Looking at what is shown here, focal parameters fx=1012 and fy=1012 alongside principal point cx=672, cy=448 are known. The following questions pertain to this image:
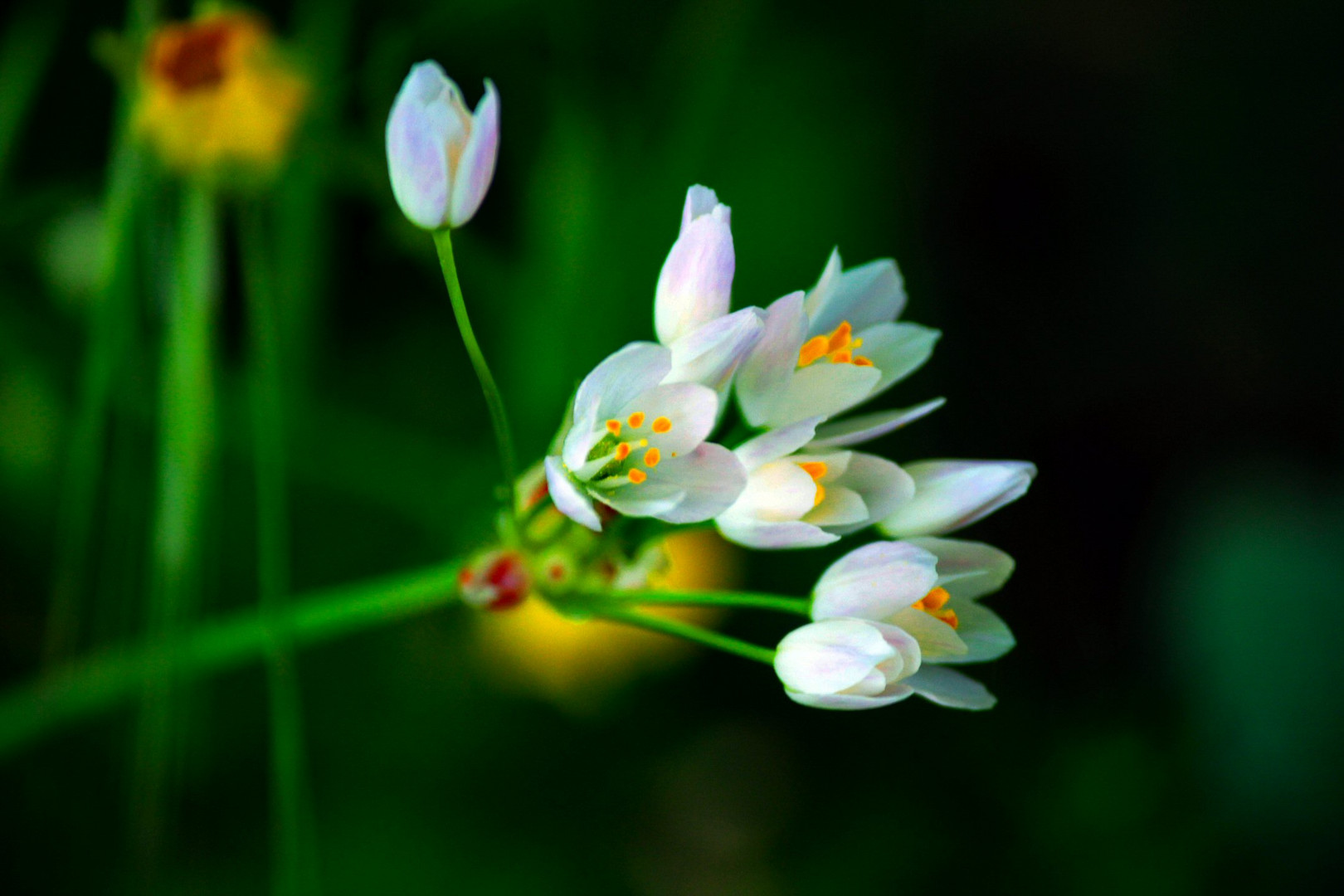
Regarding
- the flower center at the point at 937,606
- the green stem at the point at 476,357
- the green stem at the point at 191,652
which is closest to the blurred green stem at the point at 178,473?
the green stem at the point at 191,652

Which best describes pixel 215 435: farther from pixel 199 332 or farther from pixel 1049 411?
pixel 1049 411

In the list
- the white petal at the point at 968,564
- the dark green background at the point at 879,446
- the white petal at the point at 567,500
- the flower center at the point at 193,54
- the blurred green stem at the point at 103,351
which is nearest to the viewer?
the white petal at the point at 567,500

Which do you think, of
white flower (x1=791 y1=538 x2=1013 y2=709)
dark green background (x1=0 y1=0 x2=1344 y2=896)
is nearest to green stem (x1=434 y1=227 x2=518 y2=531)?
white flower (x1=791 y1=538 x2=1013 y2=709)

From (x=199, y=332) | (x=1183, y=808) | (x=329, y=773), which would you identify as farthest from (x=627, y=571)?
(x=1183, y=808)

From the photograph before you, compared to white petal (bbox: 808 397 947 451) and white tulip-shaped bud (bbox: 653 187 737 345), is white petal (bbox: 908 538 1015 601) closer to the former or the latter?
white petal (bbox: 808 397 947 451)

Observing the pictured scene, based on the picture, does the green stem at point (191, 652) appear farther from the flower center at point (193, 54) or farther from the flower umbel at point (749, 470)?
the flower center at point (193, 54)
